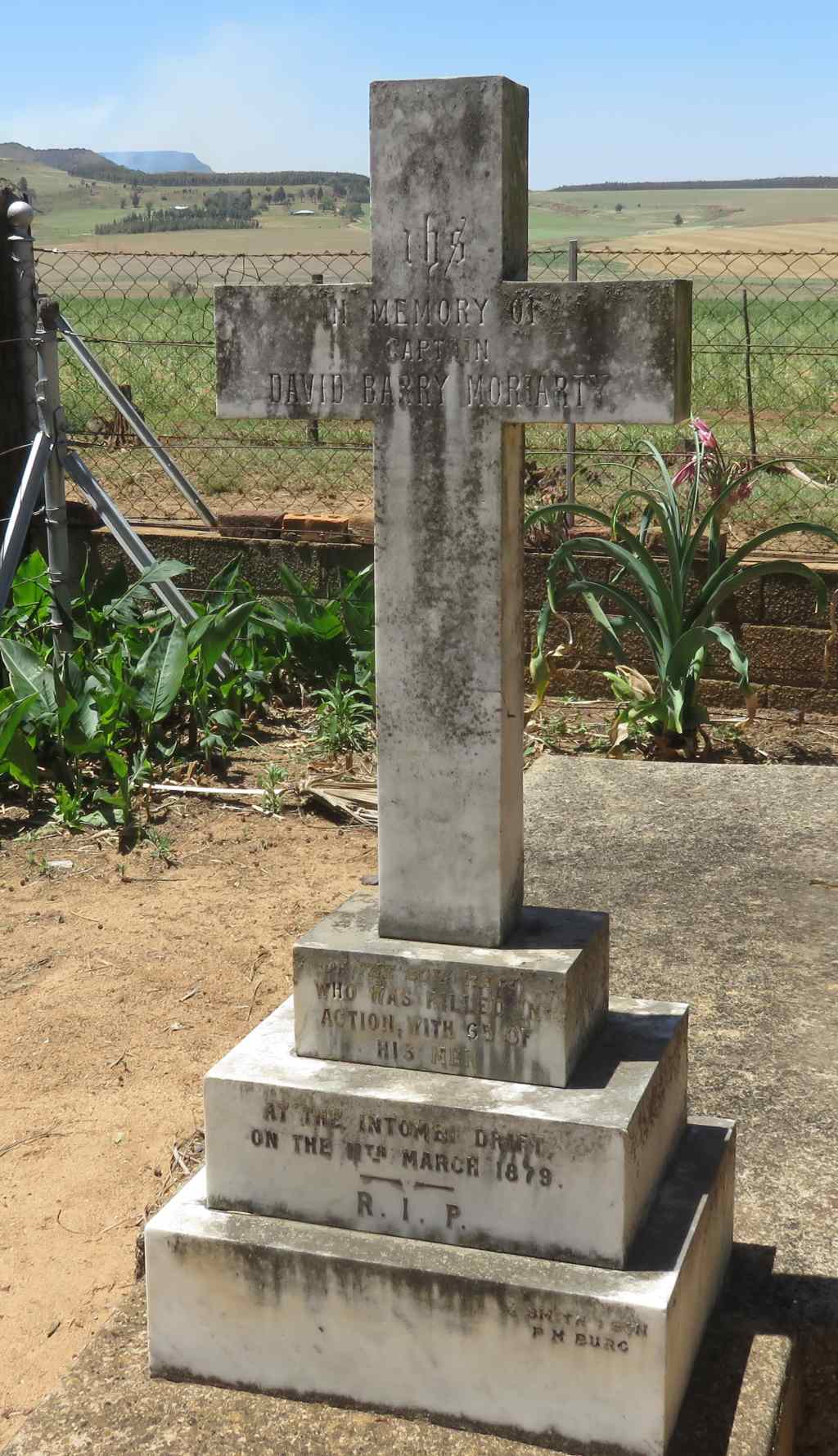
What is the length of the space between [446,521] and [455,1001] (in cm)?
74

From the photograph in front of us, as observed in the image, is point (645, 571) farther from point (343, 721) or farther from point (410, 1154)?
point (410, 1154)

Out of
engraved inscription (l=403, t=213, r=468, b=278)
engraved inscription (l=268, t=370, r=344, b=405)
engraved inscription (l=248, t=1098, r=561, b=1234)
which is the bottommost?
engraved inscription (l=248, t=1098, r=561, b=1234)

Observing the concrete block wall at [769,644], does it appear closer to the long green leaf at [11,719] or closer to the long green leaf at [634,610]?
the long green leaf at [634,610]

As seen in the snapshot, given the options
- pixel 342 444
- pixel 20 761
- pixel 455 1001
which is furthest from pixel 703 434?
pixel 342 444

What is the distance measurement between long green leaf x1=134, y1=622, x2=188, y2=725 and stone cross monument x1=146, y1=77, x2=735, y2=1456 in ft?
10.3

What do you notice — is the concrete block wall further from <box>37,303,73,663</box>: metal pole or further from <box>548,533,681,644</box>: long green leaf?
<box>37,303,73,663</box>: metal pole

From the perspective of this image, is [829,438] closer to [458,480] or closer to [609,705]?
[609,705]

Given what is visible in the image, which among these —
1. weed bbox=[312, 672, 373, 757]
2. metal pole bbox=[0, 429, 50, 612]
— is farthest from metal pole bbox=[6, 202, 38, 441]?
weed bbox=[312, 672, 373, 757]

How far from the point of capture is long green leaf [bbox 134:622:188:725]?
18.4 feet

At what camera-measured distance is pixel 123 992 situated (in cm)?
414

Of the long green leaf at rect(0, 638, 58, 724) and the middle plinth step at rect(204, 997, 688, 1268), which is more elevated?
the long green leaf at rect(0, 638, 58, 724)

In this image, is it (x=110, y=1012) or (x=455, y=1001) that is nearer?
(x=455, y=1001)

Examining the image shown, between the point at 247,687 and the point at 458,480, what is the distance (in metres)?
3.91

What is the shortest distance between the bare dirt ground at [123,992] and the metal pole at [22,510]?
0.99 meters
